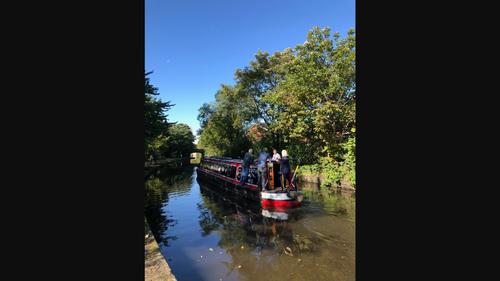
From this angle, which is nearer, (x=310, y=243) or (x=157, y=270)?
(x=157, y=270)

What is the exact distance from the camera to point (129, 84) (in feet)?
4.17

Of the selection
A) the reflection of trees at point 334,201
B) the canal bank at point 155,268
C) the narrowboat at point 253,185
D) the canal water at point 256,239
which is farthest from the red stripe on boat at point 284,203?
the canal bank at point 155,268

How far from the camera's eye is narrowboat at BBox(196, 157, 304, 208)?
12172 mm

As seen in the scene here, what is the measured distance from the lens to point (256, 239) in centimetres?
919

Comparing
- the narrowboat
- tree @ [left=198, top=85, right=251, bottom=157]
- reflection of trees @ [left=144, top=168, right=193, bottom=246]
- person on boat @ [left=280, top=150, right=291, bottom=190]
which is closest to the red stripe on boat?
the narrowboat

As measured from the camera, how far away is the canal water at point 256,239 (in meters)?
6.91

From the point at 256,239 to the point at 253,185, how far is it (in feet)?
17.1

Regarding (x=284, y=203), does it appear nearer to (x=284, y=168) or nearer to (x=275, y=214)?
(x=275, y=214)

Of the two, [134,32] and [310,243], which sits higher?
[134,32]
